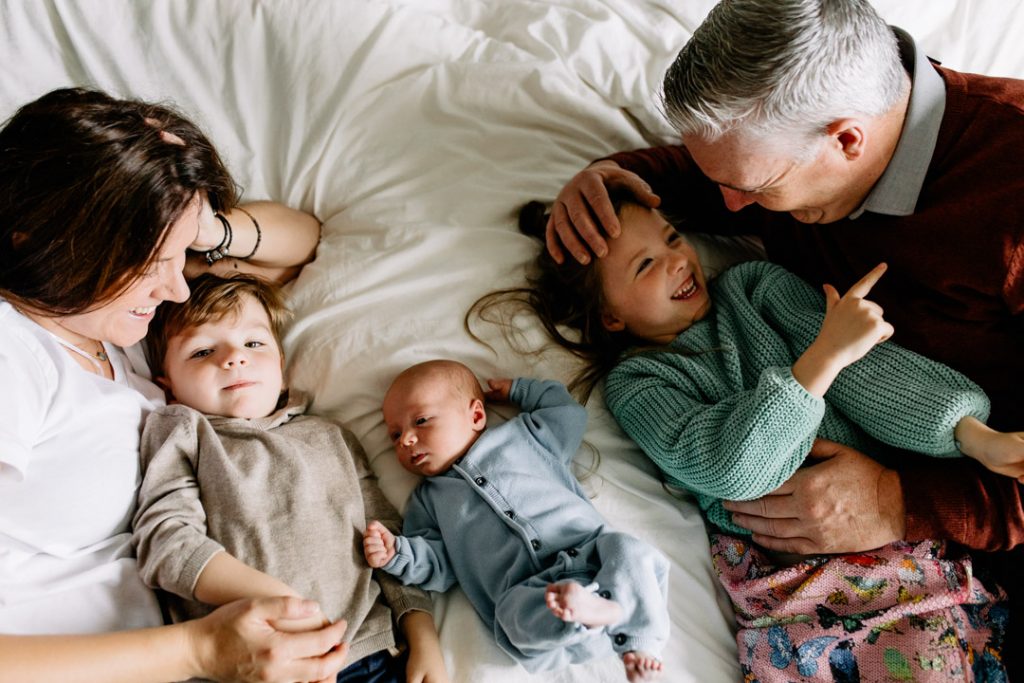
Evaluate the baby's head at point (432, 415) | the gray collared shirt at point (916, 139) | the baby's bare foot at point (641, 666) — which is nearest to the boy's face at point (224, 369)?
the baby's head at point (432, 415)

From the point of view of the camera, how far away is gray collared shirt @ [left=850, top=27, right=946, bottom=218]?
4.53 feet

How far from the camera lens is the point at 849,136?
132 centimetres

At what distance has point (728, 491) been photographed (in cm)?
145

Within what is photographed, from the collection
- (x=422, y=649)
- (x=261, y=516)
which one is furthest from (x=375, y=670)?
(x=261, y=516)

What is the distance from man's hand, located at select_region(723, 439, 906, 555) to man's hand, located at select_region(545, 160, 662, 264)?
56 cm

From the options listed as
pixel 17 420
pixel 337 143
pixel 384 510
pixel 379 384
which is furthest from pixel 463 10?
pixel 17 420

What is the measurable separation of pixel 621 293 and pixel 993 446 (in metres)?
0.69

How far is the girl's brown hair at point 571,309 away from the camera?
1.68 meters

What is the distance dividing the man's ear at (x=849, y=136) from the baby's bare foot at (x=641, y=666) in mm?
860

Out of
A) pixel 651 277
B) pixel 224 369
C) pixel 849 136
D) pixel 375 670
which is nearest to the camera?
pixel 849 136

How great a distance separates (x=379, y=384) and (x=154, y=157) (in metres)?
0.57

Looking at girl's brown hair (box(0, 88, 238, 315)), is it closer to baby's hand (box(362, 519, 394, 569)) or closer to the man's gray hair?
baby's hand (box(362, 519, 394, 569))

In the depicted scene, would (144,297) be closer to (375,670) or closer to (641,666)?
(375,670)

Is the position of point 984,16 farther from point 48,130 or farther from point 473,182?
point 48,130
